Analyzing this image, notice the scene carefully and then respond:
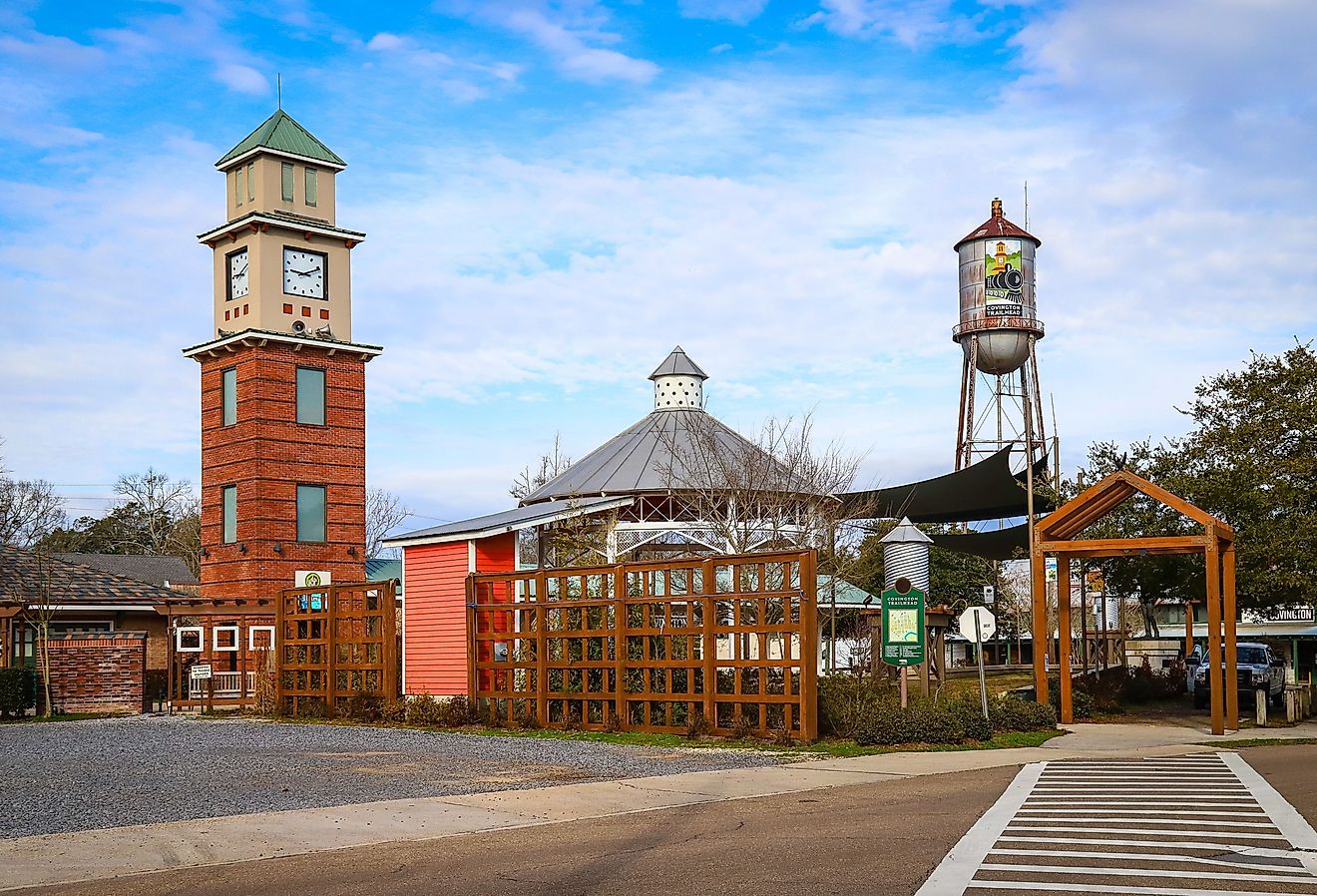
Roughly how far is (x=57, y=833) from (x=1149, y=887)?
8.23 meters

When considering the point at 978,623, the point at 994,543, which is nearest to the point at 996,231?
the point at 994,543

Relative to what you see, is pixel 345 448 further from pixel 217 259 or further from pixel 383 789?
pixel 383 789

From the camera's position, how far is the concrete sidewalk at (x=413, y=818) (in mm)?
10203

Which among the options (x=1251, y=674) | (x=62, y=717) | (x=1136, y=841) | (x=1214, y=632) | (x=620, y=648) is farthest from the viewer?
(x=1251, y=674)

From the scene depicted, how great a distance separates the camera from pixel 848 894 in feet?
27.5

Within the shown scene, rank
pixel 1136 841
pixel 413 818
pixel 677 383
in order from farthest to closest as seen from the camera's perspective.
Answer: pixel 677 383 < pixel 413 818 < pixel 1136 841

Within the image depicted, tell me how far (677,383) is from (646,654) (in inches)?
1305

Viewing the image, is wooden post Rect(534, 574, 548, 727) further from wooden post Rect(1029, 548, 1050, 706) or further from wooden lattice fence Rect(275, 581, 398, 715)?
wooden post Rect(1029, 548, 1050, 706)

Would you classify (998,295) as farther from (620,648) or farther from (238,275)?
(620,648)

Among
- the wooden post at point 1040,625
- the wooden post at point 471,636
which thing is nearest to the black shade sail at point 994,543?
the wooden post at point 1040,625

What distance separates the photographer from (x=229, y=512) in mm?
46312

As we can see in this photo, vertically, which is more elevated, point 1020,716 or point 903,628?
point 903,628

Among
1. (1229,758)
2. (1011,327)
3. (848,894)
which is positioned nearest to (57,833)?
(848,894)

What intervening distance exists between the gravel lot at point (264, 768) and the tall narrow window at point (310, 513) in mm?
22354
